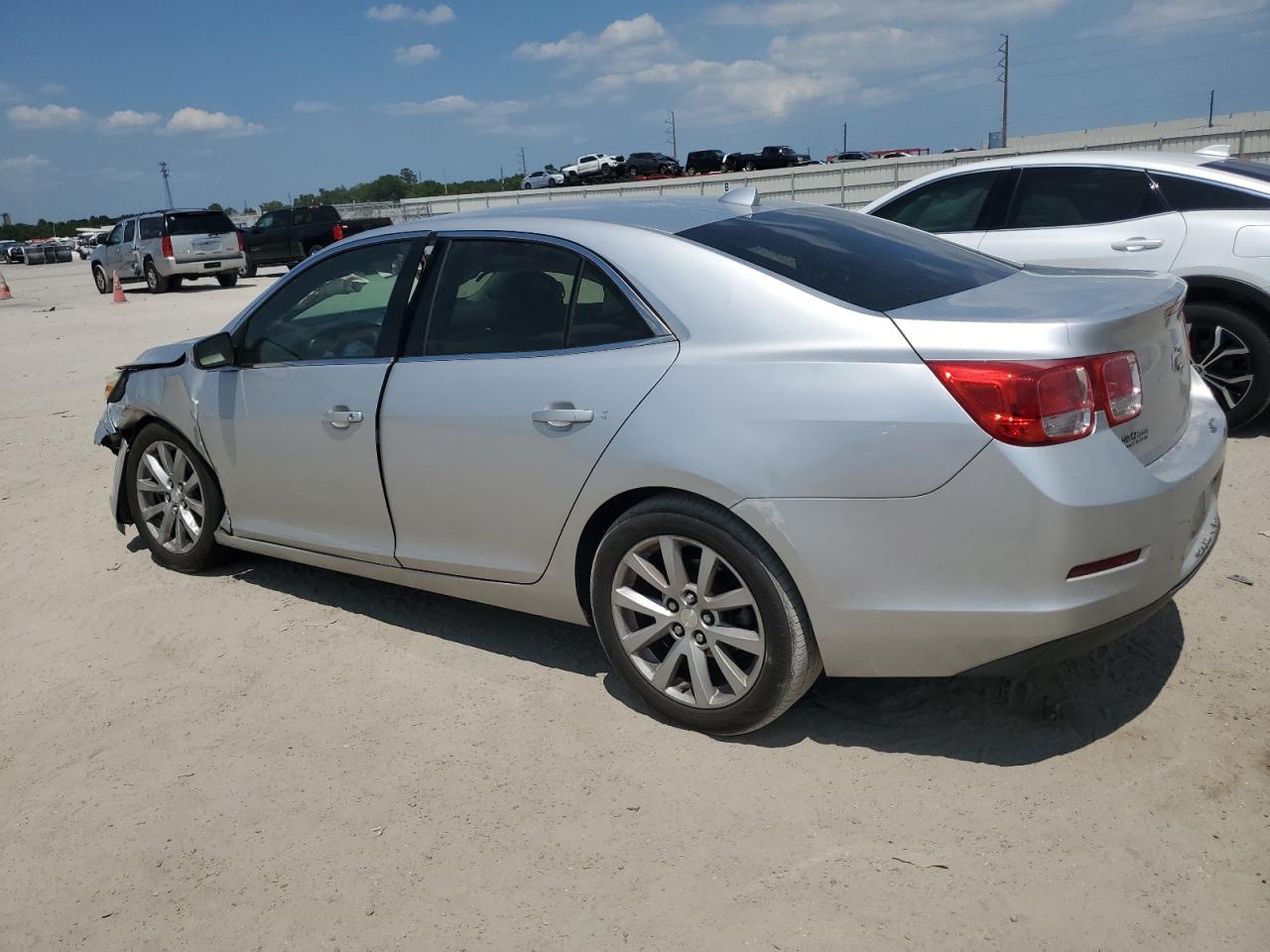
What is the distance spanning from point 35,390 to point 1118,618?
1063 centimetres

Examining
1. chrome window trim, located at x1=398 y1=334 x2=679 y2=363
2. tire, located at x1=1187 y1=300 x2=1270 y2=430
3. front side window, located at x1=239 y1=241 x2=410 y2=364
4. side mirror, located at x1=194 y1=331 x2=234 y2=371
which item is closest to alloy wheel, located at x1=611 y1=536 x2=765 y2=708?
chrome window trim, located at x1=398 y1=334 x2=679 y2=363

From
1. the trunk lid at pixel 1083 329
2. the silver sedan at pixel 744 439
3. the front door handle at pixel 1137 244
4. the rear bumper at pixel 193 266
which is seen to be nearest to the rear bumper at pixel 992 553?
the silver sedan at pixel 744 439

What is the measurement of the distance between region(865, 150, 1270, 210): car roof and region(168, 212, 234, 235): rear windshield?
20.3 metres

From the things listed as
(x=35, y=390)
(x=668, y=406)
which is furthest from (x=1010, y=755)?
(x=35, y=390)

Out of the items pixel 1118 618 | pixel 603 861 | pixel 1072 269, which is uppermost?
pixel 1072 269

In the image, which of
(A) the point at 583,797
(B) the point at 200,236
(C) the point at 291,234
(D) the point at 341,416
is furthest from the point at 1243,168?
(C) the point at 291,234

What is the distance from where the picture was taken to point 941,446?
2.80m

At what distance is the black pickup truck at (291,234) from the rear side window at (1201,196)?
24.2 meters

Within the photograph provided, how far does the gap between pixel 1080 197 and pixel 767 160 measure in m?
46.2

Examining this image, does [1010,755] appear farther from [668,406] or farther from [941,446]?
[668,406]

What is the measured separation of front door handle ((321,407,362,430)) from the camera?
4086mm

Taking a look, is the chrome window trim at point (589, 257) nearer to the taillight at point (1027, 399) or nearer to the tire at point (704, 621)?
the tire at point (704, 621)

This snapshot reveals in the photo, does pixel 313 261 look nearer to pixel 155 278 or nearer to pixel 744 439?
pixel 744 439

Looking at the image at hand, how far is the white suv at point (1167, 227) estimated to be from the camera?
6125 millimetres
